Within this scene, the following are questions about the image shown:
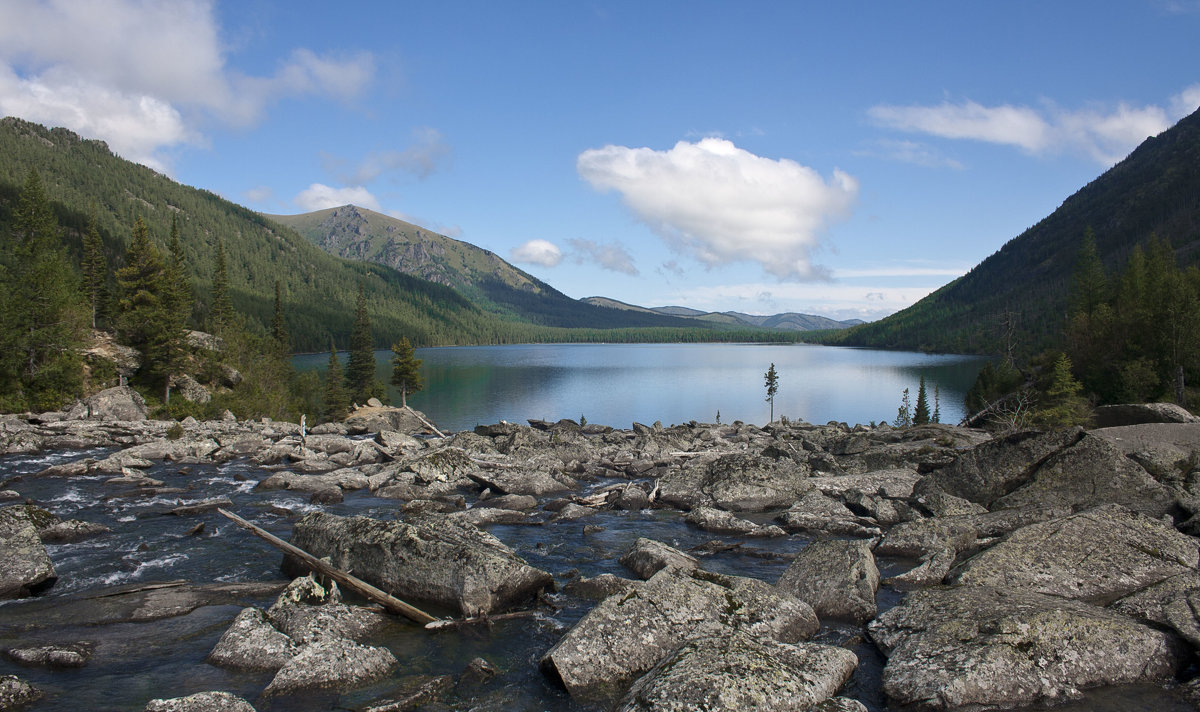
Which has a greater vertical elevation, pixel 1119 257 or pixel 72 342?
pixel 1119 257

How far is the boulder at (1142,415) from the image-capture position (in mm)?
25000

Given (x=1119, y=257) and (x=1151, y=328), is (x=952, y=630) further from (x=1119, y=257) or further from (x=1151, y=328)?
(x=1119, y=257)

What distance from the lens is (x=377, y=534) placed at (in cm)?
1366

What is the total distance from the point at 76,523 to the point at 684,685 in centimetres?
1864

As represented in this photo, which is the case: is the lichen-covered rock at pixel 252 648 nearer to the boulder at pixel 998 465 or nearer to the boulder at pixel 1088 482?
the boulder at pixel 998 465

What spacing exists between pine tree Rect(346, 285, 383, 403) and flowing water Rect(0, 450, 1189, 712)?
5382 cm

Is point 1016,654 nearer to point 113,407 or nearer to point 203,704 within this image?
point 203,704

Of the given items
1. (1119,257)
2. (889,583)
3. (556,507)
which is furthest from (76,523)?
(1119,257)

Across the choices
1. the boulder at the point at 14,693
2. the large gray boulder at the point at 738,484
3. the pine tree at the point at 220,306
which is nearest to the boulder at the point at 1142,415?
the large gray boulder at the point at 738,484

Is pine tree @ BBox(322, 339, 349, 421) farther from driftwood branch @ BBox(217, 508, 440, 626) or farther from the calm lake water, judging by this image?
driftwood branch @ BBox(217, 508, 440, 626)

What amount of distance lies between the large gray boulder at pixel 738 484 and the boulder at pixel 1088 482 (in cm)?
670

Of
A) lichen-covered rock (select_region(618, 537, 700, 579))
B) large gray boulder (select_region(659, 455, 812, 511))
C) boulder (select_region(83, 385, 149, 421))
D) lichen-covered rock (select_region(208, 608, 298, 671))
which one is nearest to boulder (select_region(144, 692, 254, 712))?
lichen-covered rock (select_region(208, 608, 298, 671))

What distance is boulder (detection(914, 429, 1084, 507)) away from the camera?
1877cm

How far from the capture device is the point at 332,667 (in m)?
9.47
